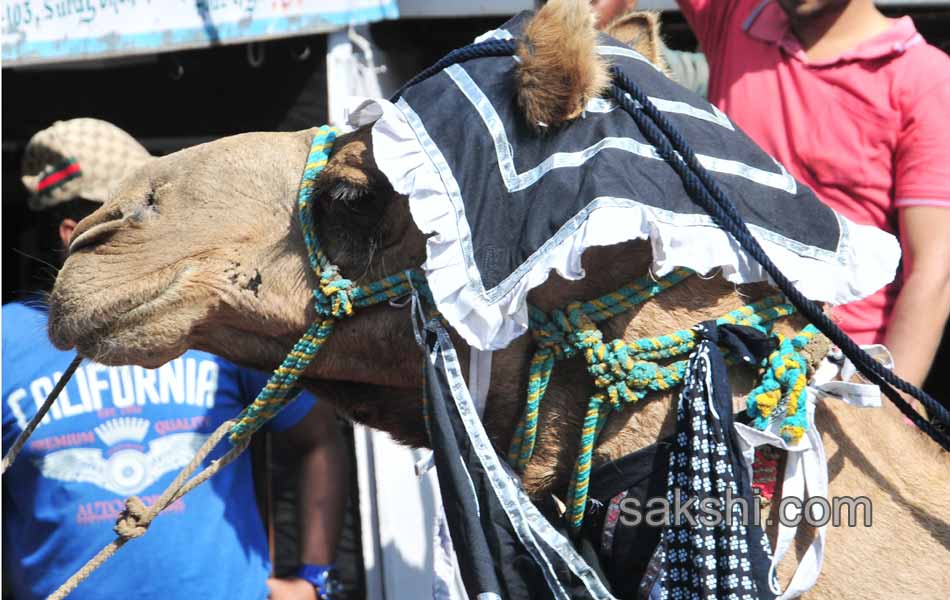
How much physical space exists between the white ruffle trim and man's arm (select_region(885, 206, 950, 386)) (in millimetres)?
790

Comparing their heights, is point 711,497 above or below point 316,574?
above

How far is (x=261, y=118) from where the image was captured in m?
5.07

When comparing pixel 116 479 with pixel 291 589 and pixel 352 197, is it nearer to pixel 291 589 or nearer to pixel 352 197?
pixel 291 589

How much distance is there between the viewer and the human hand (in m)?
3.72

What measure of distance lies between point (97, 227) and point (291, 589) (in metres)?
1.71

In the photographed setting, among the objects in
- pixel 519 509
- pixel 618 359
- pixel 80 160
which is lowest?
pixel 519 509

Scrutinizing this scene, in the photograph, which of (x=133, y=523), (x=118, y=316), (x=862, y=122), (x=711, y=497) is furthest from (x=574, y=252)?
(x=862, y=122)

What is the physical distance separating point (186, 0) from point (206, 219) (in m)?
1.98

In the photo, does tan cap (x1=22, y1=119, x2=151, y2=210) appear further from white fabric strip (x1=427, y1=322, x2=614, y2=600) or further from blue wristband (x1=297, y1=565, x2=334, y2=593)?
white fabric strip (x1=427, y1=322, x2=614, y2=600)

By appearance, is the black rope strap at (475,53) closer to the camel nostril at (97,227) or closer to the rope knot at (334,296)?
the rope knot at (334,296)

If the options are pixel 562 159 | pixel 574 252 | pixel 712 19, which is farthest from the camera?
pixel 712 19

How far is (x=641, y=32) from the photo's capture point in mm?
2684

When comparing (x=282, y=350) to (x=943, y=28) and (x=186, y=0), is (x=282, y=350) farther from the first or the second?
(x=943, y=28)

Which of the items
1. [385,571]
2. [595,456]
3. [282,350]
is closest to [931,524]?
[595,456]
